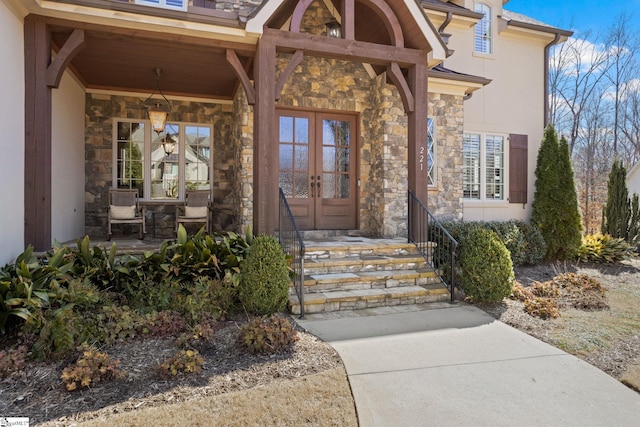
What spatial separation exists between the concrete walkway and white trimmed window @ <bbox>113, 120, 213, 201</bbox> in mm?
4892

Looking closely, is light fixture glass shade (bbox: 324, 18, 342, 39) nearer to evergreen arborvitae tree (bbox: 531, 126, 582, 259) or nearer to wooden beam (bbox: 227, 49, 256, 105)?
wooden beam (bbox: 227, 49, 256, 105)

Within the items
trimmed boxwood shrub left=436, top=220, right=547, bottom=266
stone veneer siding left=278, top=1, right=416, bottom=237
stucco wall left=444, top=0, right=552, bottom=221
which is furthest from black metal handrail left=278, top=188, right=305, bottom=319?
stucco wall left=444, top=0, right=552, bottom=221

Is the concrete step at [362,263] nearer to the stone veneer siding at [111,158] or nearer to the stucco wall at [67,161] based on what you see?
the stone veneer siding at [111,158]

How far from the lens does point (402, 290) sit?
484cm

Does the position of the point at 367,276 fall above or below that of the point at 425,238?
below

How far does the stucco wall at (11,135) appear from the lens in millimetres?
4082

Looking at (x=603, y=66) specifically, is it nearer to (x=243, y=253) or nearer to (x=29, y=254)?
(x=243, y=253)

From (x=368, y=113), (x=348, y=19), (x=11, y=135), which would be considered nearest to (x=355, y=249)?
(x=368, y=113)

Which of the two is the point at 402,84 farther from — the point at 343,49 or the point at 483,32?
the point at 483,32

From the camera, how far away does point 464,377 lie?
2.96m

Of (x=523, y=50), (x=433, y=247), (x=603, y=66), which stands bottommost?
(x=433, y=247)

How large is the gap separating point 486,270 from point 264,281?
2676 millimetres

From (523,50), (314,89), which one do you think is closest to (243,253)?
(314,89)

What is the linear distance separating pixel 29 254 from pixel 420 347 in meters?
3.85
